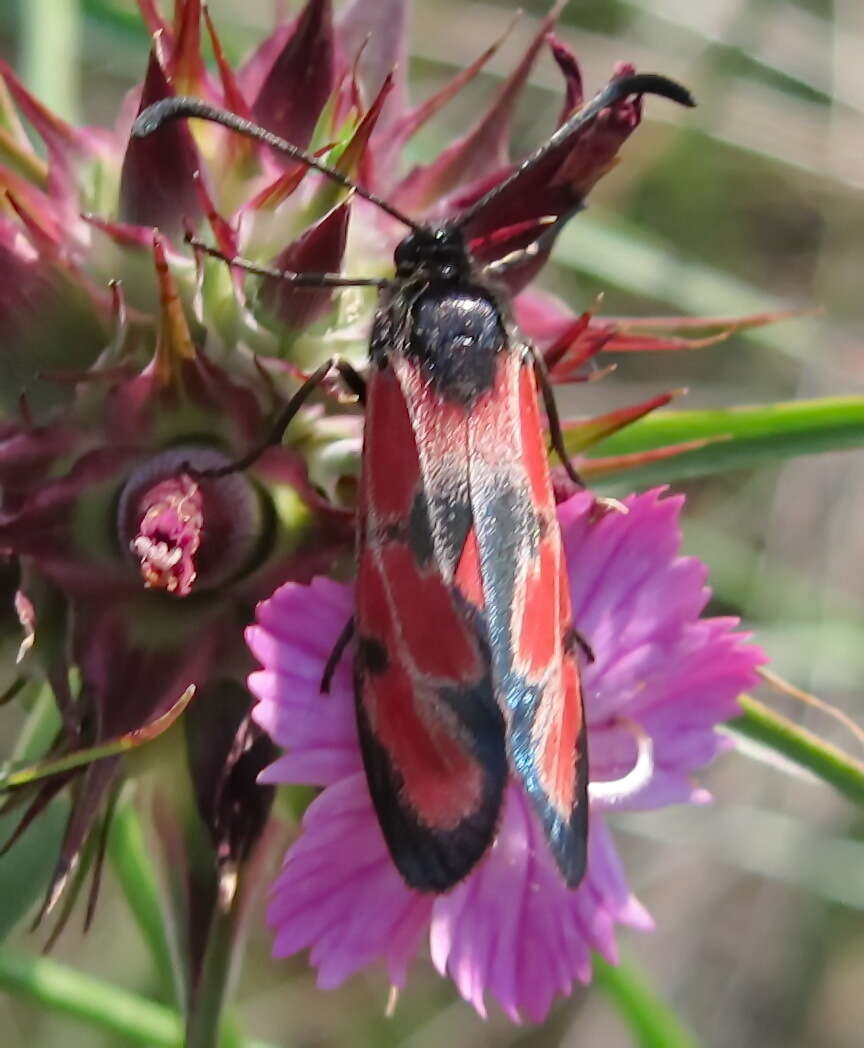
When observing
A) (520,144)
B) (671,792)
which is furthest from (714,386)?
(671,792)

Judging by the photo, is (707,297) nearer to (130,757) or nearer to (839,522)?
(839,522)

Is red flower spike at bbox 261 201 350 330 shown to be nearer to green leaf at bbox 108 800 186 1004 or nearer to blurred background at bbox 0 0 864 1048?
green leaf at bbox 108 800 186 1004

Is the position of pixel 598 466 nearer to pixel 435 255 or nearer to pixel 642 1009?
pixel 435 255

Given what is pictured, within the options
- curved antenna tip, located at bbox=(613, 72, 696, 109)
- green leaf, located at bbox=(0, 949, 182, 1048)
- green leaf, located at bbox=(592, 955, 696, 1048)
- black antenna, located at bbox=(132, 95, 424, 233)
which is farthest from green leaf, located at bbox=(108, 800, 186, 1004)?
curved antenna tip, located at bbox=(613, 72, 696, 109)

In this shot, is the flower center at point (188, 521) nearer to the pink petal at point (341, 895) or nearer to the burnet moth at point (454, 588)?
the burnet moth at point (454, 588)

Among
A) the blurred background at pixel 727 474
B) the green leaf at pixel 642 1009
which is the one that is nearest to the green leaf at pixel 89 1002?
the green leaf at pixel 642 1009

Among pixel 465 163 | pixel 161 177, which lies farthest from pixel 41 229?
pixel 465 163

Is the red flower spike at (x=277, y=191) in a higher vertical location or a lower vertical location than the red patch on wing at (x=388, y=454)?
higher
